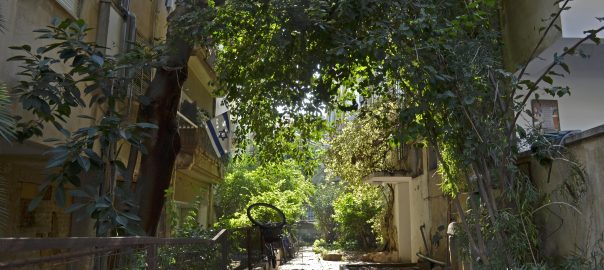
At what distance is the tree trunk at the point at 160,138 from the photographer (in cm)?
712

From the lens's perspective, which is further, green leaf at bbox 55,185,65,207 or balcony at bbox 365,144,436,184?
balcony at bbox 365,144,436,184

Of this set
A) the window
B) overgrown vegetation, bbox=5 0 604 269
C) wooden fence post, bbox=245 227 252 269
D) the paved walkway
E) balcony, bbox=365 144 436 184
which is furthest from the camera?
the paved walkway

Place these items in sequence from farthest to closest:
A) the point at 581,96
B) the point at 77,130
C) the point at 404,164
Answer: the point at 404,164
the point at 581,96
the point at 77,130

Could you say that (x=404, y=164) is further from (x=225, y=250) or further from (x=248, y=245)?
(x=225, y=250)

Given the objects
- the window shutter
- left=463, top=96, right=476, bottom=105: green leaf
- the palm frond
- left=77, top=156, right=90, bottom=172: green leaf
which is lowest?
left=77, top=156, right=90, bottom=172: green leaf

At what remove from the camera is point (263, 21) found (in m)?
7.35

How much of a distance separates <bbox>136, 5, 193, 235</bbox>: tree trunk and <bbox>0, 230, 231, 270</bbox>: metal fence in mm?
860

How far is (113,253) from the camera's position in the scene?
3924 millimetres

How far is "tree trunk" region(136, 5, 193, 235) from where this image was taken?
7.12 meters

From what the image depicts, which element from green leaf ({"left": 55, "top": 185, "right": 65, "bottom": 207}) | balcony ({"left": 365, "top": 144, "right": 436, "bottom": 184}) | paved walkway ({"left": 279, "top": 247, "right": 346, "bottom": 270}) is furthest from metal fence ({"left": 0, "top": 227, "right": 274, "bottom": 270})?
balcony ({"left": 365, "top": 144, "right": 436, "bottom": 184})

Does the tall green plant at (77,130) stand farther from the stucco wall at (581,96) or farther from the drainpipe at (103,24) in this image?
the stucco wall at (581,96)

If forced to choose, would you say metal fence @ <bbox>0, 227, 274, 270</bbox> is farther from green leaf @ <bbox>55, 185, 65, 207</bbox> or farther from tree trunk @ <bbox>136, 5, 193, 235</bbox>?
tree trunk @ <bbox>136, 5, 193, 235</bbox>

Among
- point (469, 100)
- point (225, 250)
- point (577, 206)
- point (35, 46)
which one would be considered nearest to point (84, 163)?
point (35, 46)

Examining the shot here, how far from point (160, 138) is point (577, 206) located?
5.33 meters
